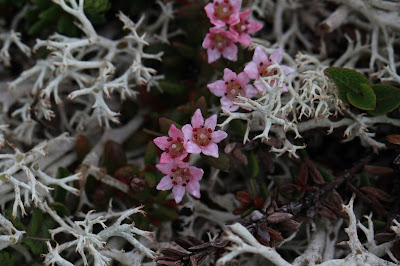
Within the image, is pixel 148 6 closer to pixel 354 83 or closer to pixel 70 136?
pixel 70 136

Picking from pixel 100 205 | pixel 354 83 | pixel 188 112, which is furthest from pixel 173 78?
pixel 354 83

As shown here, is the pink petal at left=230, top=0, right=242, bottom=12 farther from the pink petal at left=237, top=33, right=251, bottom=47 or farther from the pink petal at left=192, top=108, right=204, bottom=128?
the pink petal at left=192, top=108, right=204, bottom=128

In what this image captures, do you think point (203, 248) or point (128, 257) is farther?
point (128, 257)

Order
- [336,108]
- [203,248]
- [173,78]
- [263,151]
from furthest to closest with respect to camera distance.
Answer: [173,78] → [263,151] → [336,108] → [203,248]

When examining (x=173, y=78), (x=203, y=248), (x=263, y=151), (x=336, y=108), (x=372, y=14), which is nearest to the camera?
(x=203, y=248)

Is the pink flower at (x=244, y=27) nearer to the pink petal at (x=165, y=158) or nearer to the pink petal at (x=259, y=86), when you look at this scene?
the pink petal at (x=259, y=86)

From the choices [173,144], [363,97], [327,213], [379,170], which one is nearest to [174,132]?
[173,144]

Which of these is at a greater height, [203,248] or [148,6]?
[148,6]

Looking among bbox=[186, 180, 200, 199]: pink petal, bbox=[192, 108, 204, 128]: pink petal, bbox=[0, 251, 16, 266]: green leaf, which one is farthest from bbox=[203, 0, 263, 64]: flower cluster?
bbox=[0, 251, 16, 266]: green leaf

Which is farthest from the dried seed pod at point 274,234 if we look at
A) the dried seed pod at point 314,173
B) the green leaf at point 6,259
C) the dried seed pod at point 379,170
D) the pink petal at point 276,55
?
the green leaf at point 6,259
